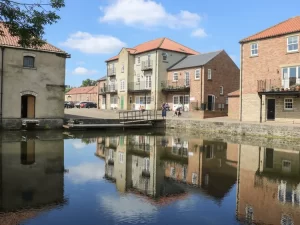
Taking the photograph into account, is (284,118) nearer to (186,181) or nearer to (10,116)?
(186,181)

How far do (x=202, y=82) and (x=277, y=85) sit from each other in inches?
449

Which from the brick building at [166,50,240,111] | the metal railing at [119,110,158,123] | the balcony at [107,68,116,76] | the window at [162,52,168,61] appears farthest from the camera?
the balcony at [107,68,116,76]

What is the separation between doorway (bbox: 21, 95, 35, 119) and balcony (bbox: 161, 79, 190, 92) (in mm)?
19167

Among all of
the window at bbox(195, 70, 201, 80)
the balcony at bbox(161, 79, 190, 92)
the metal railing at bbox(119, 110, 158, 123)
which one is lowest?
the metal railing at bbox(119, 110, 158, 123)

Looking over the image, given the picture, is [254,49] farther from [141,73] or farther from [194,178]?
[194,178]

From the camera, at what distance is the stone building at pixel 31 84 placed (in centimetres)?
2262

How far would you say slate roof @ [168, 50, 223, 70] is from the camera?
3691 cm

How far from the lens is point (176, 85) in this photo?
39406 mm

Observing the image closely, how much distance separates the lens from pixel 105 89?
164 ft

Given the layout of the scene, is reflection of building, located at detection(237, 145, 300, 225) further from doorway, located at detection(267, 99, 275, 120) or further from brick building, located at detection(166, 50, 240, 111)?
brick building, located at detection(166, 50, 240, 111)

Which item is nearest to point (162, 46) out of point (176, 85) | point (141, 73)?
point (141, 73)

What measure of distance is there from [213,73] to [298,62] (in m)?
13.4

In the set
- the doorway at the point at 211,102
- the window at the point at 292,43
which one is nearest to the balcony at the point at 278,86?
the window at the point at 292,43

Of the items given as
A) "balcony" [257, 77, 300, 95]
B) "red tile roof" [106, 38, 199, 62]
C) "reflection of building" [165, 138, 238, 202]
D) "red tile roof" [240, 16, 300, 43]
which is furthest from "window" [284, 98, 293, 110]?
"red tile roof" [106, 38, 199, 62]
